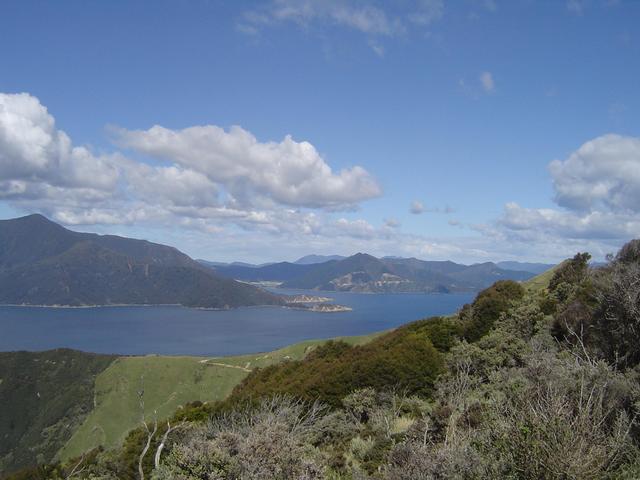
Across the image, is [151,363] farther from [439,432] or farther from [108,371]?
[439,432]

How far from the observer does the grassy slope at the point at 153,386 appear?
249 feet

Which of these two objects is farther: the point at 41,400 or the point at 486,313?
the point at 41,400

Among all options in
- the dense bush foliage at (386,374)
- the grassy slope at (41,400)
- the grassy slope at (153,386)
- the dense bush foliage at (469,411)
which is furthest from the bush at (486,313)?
the grassy slope at (41,400)

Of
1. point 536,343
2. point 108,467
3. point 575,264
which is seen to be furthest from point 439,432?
point 575,264

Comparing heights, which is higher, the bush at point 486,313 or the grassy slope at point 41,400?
the bush at point 486,313

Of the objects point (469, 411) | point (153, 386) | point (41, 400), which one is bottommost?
point (41, 400)

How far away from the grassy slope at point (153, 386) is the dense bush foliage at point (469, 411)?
3813 cm

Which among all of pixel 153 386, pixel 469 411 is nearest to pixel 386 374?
pixel 469 411

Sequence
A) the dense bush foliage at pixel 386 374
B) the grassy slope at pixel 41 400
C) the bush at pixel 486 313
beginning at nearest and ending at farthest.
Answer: the dense bush foliage at pixel 386 374 → the bush at pixel 486 313 → the grassy slope at pixel 41 400

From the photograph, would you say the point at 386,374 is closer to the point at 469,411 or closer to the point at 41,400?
the point at 469,411

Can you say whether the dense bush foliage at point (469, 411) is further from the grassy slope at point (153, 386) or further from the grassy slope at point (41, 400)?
the grassy slope at point (41, 400)

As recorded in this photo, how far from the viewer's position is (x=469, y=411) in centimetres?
1609

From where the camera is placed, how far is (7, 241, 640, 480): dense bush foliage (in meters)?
7.01

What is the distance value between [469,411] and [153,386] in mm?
82072
